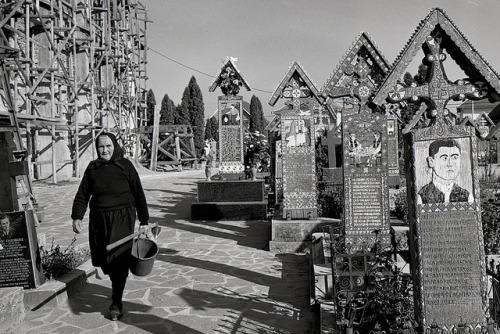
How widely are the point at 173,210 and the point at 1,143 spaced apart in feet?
27.5

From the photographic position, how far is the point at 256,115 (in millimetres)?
55844

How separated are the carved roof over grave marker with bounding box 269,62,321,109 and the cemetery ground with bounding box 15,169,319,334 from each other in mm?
3010

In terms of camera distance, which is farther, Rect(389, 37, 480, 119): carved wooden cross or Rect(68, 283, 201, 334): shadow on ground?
Rect(68, 283, 201, 334): shadow on ground

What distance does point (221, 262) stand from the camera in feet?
26.5

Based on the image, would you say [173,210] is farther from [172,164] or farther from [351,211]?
[172,164]

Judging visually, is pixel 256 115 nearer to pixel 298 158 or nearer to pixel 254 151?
pixel 254 151

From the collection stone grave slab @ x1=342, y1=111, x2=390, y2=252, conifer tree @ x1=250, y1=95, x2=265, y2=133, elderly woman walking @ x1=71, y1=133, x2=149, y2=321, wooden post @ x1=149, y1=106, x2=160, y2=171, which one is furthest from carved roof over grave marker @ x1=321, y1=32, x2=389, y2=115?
conifer tree @ x1=250, y1=95, x2=265, y2=133

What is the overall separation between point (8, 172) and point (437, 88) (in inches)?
213

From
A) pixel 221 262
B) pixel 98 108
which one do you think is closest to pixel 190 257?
pixel 221 262

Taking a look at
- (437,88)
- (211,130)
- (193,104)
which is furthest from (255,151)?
(211,130)

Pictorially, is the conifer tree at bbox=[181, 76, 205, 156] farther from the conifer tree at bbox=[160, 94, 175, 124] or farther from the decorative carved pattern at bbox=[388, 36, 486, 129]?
the decorative carved pattern at bbox=[388, 36, 486, 129]

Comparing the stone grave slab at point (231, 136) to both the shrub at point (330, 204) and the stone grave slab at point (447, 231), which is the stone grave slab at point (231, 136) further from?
the stone grave slab at point (447, 231)

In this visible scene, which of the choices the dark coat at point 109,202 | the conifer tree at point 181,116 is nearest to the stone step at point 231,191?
the dark coat at point 109,202

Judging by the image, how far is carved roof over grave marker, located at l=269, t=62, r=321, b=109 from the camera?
938cm
